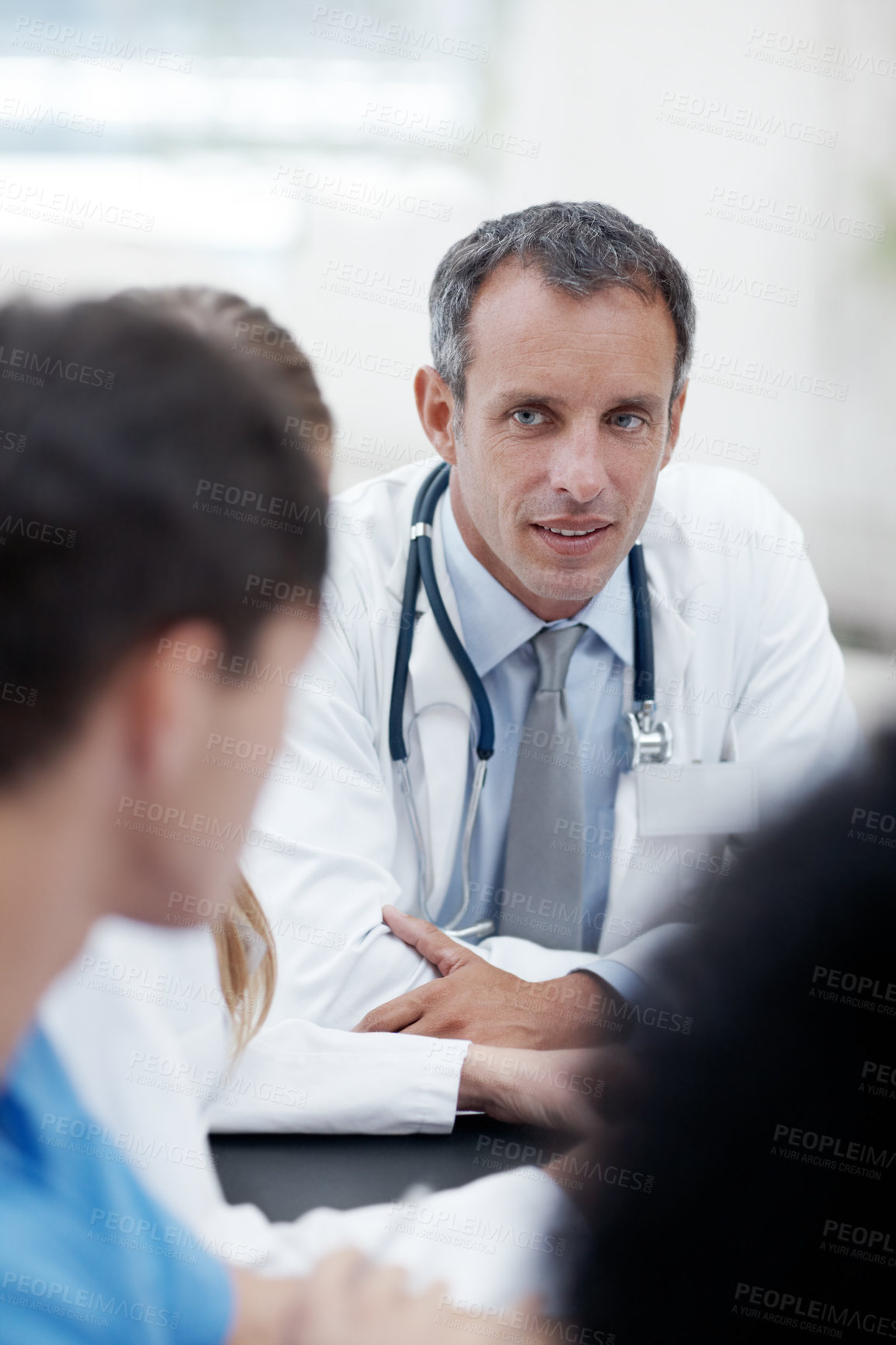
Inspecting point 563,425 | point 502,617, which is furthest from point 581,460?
point 502,617

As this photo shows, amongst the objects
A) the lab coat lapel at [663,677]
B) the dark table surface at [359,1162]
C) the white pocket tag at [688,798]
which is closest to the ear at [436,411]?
the lab coat lapel at [663,677]

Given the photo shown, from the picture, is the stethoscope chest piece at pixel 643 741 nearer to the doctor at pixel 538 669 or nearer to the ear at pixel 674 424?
the doctor at pixel 538 669

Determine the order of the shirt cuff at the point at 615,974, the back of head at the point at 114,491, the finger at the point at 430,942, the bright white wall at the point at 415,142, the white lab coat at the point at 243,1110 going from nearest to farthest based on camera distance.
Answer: the back of head at the point at 114,491
the white lab coat at the point at 243,1110
the shirt cuff at the point at 615,974
the finger at the point at 430,942
the bright white wall at the point at 415,142

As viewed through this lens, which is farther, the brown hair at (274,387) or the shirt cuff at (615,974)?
the shirt cuff at (615,974)

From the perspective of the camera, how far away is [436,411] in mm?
1013

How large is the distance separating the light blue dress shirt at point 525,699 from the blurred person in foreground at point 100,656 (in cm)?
56

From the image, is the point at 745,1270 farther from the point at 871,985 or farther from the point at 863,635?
the point at 863,635

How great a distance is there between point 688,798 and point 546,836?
0.45ft

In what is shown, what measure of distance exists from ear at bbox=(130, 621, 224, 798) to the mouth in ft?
2.13

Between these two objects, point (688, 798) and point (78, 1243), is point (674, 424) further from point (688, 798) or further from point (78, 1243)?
point (78, 1243)

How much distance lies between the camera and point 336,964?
775 mm

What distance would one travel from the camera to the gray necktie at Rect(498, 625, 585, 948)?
37.4 inches

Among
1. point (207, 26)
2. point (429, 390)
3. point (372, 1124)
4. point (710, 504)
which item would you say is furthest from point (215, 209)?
point (372, 1124)

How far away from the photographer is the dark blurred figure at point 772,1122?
31 cm
